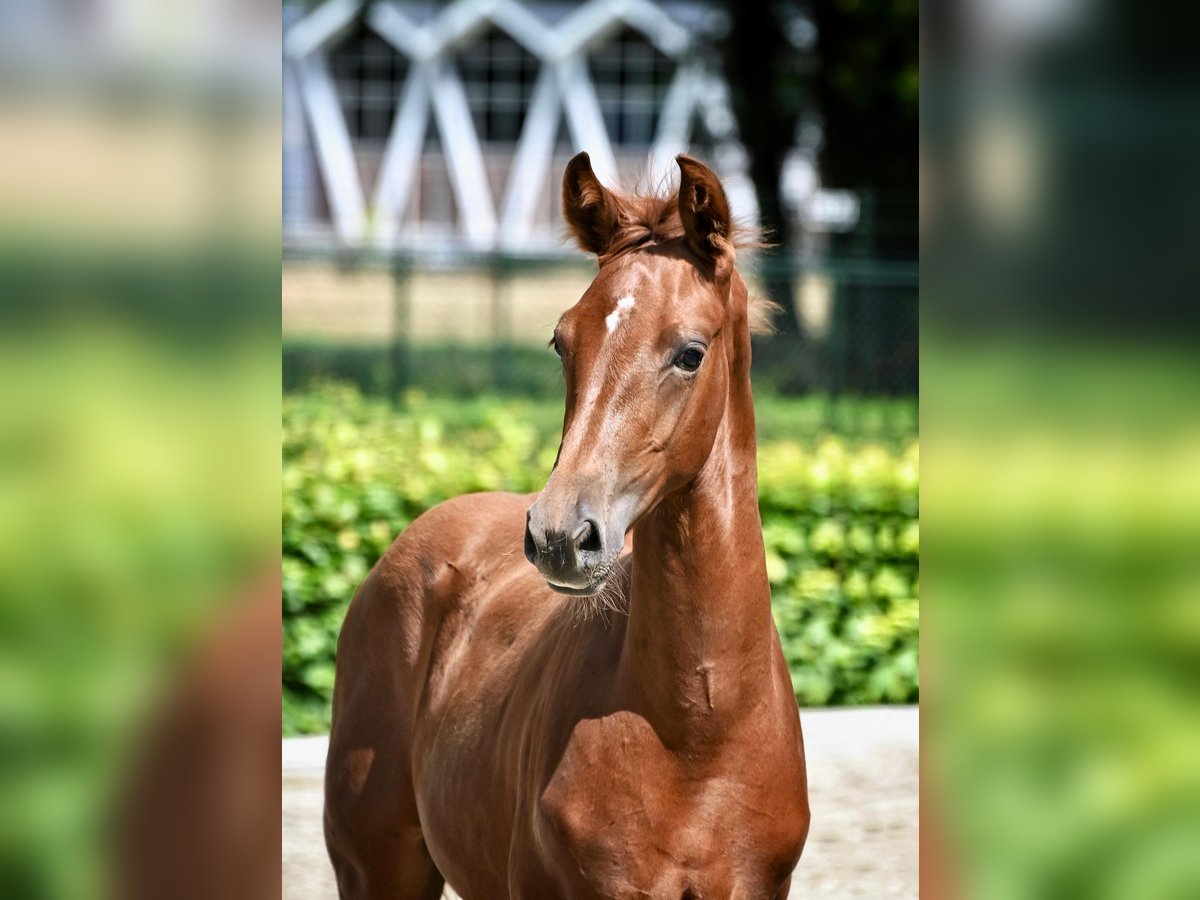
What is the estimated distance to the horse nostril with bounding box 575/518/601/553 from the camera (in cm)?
227

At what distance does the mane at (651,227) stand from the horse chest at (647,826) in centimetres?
91

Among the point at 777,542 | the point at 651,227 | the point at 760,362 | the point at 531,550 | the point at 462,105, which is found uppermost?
the point at 462,105

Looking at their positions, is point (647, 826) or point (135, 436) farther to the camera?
point (647, 826)

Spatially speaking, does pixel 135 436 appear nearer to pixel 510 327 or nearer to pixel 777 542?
pixel 777 542

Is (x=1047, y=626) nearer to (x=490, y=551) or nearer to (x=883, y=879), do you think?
(x=490, y=551)

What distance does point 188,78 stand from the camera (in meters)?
1.04

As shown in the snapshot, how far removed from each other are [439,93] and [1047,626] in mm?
36282

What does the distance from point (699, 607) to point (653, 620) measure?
0.31 ft

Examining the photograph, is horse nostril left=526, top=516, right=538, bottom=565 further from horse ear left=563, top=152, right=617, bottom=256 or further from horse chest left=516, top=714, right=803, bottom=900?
horse ear left=563, top=152, right=617, bottom=256

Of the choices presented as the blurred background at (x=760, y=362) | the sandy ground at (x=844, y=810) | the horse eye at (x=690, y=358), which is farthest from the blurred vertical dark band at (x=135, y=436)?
the sandy ground at (x=844, y=810)

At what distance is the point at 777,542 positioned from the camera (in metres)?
7.36

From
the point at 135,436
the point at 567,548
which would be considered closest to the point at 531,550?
the point at 567,548

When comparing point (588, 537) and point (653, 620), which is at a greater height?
point (588, 537)

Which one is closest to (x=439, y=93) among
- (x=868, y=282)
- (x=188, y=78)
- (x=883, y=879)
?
(x=868, y=282)
